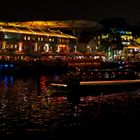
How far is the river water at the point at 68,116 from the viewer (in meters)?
21.2

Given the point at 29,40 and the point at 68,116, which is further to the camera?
the point at 29,40

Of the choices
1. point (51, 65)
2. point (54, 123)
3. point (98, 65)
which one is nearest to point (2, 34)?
point (51, 65)

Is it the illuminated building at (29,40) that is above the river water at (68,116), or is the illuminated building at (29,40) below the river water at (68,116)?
above

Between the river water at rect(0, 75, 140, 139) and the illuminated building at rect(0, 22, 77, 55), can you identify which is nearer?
the river water at rect(0, 75, 140, 139)

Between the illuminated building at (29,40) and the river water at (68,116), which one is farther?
the illuminated building at (29,40)

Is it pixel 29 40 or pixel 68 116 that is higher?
pixel 29 40

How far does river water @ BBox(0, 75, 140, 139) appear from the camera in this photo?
21.2 m

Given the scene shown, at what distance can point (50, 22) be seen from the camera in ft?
343

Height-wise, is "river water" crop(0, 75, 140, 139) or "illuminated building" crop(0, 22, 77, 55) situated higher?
"illuminated building" crop(0, 22, 77, 55)

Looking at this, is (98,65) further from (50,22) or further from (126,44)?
(126,44)

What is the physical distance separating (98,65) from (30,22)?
1227 inches

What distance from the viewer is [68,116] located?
25609 mm

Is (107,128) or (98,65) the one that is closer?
(107,128)

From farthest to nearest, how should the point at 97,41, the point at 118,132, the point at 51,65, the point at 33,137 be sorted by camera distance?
the point at 97,41, the point at 51,65, the point at 118,132, the point at 33,137
